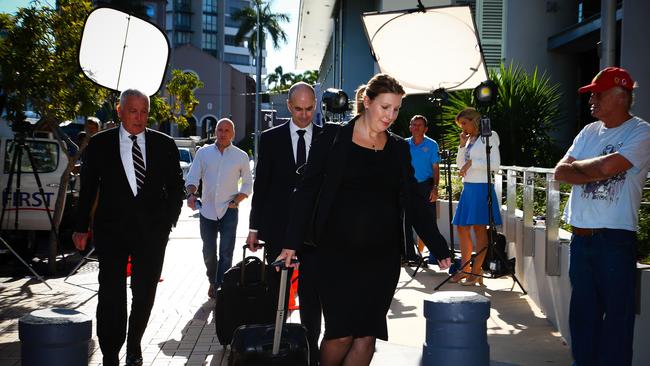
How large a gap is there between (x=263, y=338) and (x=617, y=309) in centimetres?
206

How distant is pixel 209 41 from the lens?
123m

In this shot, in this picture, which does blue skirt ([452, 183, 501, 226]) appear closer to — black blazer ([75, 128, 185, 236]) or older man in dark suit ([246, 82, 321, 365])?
older man in dark suit ([246, 82, 321, 365])

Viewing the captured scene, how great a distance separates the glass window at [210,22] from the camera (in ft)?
402

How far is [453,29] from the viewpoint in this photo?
11195 mm

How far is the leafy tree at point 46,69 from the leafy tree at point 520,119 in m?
7.01

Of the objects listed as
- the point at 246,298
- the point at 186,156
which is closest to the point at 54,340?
the point at 246,298

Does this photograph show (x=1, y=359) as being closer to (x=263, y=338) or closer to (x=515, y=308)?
(x=263, y=338)

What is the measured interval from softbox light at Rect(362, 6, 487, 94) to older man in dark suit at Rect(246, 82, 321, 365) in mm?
5362

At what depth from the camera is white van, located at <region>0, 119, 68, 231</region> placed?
1172cm

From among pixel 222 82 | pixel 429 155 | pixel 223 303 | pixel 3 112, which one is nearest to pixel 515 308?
pixel 429 155

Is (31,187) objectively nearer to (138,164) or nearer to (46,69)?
(46,69)

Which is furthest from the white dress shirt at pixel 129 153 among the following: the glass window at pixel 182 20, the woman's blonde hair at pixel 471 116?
the glass window at pixel 182 20

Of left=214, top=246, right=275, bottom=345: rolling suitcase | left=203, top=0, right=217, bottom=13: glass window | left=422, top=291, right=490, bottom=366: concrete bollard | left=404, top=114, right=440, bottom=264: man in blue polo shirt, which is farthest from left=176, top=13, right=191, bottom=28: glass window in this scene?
left=422, top=291, right=490, bottom=366: concrete bollard

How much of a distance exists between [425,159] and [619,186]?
559cm
